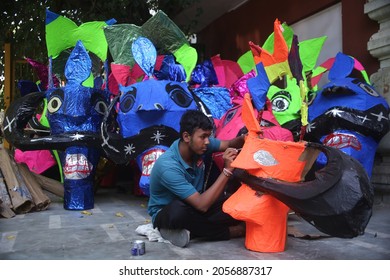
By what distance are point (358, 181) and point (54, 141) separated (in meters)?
2.98

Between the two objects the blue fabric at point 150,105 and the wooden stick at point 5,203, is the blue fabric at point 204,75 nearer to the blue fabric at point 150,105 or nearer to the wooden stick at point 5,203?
the blue fabric at point 150,105

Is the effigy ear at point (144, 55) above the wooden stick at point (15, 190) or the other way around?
above

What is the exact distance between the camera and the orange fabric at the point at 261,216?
2512mm

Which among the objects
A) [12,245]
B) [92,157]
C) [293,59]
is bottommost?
[12,245]

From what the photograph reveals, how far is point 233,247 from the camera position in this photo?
2.77 metres

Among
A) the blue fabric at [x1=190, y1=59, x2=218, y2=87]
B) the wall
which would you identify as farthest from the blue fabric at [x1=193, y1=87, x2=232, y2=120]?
the wall

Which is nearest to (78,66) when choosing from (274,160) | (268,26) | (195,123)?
(195,123)

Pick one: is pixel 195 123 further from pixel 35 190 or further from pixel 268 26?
pixel 268 26

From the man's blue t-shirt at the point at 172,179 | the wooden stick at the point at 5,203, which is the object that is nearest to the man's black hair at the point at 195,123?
the man's blue t-shirt at the point at 172,179

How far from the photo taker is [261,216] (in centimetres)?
252

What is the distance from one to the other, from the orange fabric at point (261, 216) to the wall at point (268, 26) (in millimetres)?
2507

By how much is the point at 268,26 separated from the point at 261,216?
450cm
